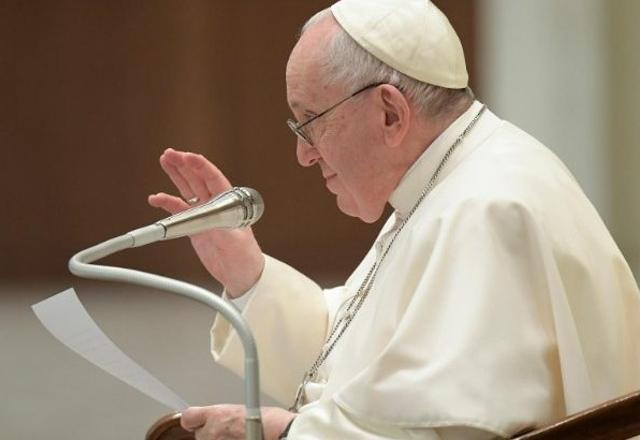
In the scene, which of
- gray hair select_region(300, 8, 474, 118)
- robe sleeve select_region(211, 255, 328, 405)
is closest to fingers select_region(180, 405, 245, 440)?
robe sleeve select_region(211, 255, 328, 405)

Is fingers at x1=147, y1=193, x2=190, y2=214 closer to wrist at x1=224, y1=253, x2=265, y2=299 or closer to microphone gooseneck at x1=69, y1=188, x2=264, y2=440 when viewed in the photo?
wrist at x1=224, y1=253, x2=265, y2=299

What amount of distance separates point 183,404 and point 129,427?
121 inches

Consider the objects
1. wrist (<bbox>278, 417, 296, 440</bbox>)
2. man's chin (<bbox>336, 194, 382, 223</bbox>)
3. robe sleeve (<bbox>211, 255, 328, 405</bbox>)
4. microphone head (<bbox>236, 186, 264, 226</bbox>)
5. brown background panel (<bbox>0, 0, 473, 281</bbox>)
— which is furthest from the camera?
brown background panel (<bbox>0, 0, 473, 281</bbox>)

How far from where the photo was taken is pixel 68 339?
3.16m

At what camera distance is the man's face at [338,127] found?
3340 mm

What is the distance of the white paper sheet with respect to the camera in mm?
3090

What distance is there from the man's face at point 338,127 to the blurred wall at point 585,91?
519 cm

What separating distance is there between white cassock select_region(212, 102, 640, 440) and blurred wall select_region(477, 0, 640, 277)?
5354 millimetres

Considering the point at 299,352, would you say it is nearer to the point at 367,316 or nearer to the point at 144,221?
the point at 367,316

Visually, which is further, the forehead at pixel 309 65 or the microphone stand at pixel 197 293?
the forehead at pixel 309 65

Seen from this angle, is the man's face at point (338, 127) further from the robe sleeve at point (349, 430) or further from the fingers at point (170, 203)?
the robe sleeve at point (349, 430)

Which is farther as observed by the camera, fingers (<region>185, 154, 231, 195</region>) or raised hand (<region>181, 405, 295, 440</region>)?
fingers (<region>185, 154, 231, 195</region>)

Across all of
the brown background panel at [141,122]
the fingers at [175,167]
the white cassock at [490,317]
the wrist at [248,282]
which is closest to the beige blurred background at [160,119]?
the brown background panel at [141,122]

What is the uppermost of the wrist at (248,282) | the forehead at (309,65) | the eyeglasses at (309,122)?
the forehead at (309,65)
